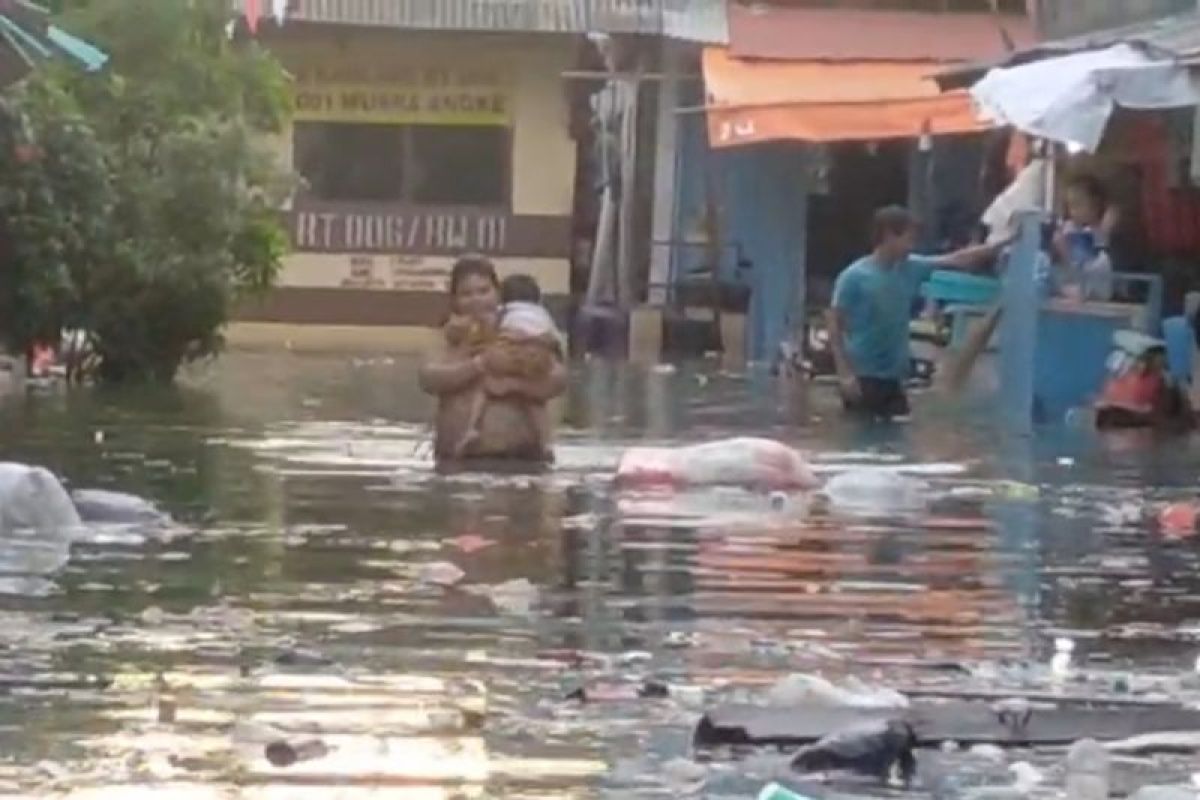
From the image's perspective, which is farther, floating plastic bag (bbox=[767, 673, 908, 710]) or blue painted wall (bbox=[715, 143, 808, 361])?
blue painted wall (bbox=[715, 143, 808, 361])

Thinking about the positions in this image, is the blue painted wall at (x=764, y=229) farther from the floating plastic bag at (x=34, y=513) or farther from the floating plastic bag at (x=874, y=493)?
the floating plastic bag at (x=34, y=513)

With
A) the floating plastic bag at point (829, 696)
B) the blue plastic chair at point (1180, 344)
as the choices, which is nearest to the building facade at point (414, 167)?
the blue plastic chair at point (1180, 344)

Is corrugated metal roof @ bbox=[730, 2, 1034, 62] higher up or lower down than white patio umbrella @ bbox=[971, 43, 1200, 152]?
higher up

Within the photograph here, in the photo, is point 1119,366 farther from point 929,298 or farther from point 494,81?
point 494,81

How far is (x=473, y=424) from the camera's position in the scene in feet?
53.9

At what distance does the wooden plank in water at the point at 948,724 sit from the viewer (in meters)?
7.63

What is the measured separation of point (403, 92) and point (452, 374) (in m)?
25.1

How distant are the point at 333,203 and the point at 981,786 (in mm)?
33962

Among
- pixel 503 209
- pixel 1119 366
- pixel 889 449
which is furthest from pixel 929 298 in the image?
pixel 503 209

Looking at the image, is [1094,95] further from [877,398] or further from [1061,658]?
[1061,658]

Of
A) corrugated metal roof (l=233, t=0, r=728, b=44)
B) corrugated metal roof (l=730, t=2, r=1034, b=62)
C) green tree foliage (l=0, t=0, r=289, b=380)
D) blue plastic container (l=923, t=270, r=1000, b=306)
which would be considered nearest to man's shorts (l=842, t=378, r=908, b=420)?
blue plastic container (l=923, t=270, r=1000, b=306)

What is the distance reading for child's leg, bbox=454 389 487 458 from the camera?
16.3 m

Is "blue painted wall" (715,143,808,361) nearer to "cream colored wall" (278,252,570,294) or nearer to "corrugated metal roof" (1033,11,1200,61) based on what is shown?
"cream colored wall" (278,252,570,294)

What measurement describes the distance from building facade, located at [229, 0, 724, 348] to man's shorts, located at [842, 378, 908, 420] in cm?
1693
